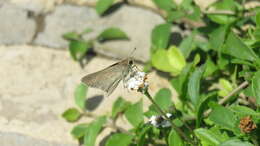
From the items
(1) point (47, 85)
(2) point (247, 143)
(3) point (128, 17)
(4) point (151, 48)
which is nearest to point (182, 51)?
(4) point (151, 48)

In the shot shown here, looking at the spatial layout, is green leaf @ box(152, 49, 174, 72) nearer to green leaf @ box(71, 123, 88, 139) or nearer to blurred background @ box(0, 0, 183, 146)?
blurred background @ box(0, 0, 183, 146)

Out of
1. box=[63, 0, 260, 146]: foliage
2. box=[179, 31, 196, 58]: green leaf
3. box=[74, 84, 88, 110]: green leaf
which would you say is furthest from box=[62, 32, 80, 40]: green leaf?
box=[179, 31, 196, 58]: green leaf

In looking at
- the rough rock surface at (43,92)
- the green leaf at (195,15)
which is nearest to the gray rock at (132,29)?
the rough rock surface at (43,92)

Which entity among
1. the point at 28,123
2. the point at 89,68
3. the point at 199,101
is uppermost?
the point at 89,68

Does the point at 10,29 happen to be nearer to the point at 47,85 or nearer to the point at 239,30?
the point at 47,85

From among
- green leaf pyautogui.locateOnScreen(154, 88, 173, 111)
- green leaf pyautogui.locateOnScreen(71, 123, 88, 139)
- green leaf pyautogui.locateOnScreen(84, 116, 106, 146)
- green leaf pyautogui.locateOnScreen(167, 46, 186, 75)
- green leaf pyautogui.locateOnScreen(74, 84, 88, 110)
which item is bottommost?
green leaf pyautogui.locateOnScreen(154, 88, 173, 111)

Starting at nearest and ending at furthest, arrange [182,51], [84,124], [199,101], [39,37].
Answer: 1. [199,101]
2. [84,124]
3. [182,51]
4. [39,37]

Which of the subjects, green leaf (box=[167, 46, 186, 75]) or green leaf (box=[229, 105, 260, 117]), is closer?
green leaf (box=[229, 105, 260, 117])
